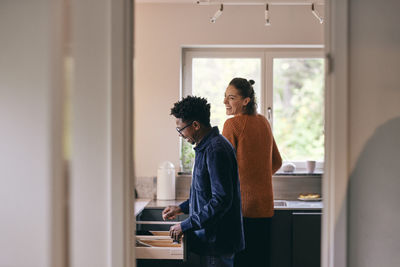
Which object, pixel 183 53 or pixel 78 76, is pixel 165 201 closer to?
pixel 183 53

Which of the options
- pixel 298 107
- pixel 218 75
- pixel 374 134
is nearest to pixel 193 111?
pixel 374 134

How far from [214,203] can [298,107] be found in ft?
8.13

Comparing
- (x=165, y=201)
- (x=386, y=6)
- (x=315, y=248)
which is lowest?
(x=315, y=248)

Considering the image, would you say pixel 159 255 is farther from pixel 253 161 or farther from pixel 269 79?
pixel 269 79

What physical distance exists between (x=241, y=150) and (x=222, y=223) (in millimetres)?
663

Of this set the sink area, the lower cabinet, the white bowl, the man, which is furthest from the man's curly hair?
the white bowl

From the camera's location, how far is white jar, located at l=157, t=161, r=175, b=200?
386 centimetres

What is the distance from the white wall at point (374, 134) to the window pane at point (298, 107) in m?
2.42

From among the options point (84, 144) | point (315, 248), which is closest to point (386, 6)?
point (84, 144)

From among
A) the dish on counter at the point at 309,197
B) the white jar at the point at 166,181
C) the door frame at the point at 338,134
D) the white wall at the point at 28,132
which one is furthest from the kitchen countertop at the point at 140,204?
the door frame at the point at 338,134

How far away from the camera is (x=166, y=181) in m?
3.87

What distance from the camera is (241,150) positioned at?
2646 mm

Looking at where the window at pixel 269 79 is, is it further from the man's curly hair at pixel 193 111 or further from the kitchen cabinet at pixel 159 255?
the man's curly hair at pixel 193 111

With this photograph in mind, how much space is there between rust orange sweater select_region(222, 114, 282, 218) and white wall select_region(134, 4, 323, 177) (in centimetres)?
141
